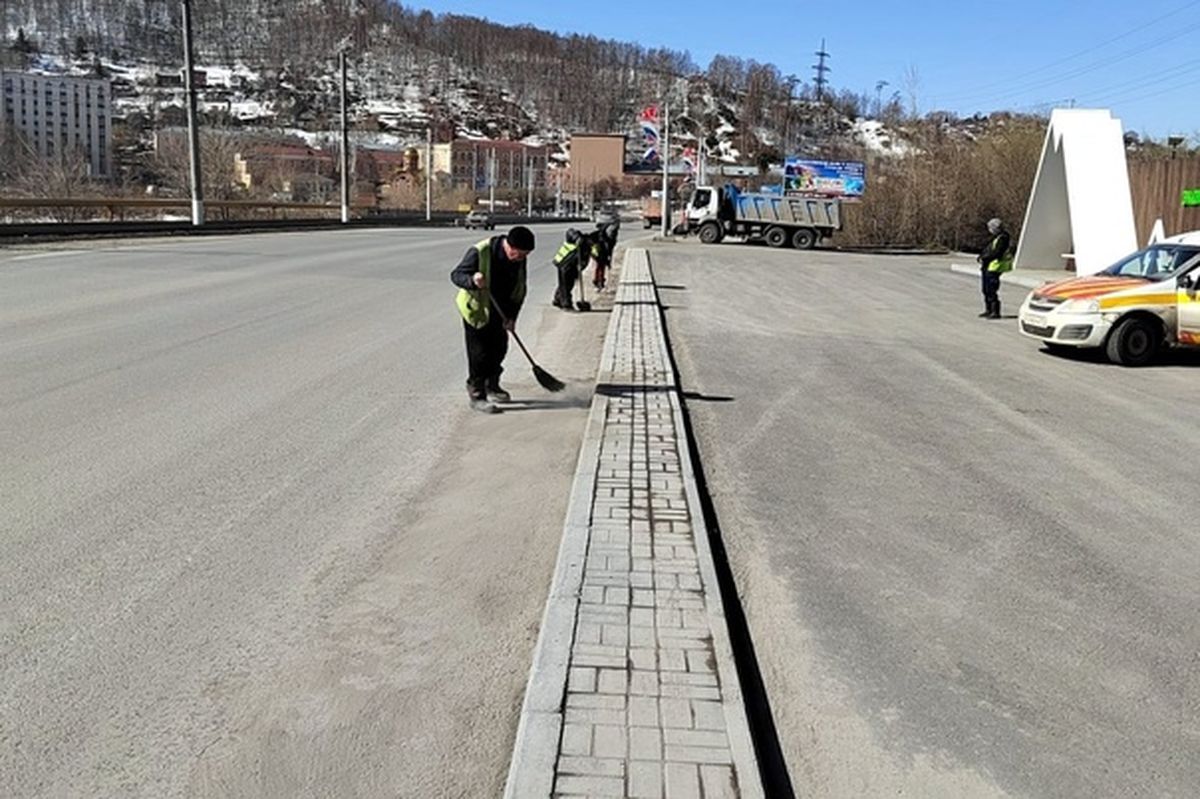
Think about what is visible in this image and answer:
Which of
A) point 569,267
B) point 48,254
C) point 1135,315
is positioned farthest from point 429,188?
point 1135,315

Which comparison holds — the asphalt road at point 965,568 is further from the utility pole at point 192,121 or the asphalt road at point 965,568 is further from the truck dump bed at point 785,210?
the truck dump bed at point 785,210

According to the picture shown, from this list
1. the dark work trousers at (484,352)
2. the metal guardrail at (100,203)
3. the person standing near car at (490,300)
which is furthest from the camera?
the metal guardrail at (100,203)

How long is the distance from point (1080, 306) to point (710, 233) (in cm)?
3313

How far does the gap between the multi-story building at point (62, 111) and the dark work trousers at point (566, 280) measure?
10287cm

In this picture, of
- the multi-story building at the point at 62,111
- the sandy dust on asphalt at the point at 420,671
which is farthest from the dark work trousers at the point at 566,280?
the multi-story building at the point at 62,111

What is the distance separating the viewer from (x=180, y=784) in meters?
2.98

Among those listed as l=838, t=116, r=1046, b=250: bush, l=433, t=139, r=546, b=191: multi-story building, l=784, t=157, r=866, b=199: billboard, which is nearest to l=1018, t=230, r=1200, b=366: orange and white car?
l=838, t=116, r=1046, b=250: bush

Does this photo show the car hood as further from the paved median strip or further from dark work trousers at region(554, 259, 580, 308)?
the paved median strip

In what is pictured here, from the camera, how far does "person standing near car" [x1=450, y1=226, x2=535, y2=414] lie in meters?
7.97

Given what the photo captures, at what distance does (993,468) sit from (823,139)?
176 m

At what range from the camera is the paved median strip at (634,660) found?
9.73ft

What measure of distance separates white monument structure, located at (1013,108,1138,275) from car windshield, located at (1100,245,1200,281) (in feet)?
38.9

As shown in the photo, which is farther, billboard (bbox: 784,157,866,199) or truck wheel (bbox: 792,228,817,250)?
billboard (bbox: 784,157,866,199)

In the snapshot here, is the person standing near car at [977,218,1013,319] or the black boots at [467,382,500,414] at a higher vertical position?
the person standing near car at [977,218,1013,319]
